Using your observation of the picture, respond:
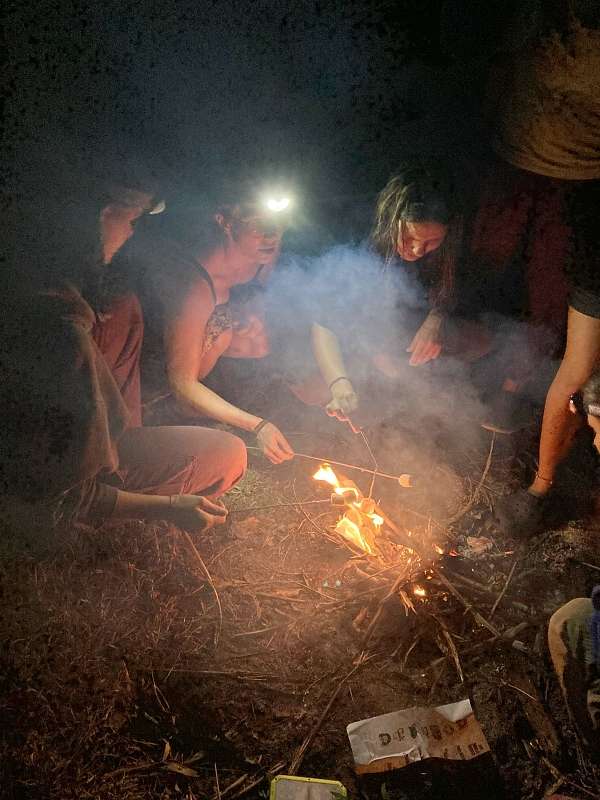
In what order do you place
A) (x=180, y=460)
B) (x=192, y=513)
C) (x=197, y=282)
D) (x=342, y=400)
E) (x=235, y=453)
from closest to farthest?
(x=197, y=282)
(x=180, y=460)
(x=192, y=513)
(x=235, y=453)
(x=342, y=400)

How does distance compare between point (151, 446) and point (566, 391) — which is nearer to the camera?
point (151, 446)

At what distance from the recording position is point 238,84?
3.69 metres

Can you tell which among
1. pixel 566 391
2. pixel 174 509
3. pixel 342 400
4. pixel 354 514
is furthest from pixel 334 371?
pixel 566 391

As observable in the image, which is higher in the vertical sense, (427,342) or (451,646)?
(427,342)

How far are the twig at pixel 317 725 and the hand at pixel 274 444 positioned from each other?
6.45 feet

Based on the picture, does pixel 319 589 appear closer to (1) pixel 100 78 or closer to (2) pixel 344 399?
(2) pixel 344 399

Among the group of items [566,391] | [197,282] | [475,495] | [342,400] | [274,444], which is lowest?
[475,495]

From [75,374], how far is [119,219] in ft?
3.95

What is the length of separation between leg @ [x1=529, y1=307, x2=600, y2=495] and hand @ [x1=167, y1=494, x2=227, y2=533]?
Result: 320cm

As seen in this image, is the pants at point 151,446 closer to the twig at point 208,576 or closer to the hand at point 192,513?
the hand at point 192,513

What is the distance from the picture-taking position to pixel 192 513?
4.15 metres

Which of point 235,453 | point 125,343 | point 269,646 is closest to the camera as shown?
point 269,646

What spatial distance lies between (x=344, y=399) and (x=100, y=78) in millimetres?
3455

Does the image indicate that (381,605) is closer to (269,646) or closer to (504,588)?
(269,646)
